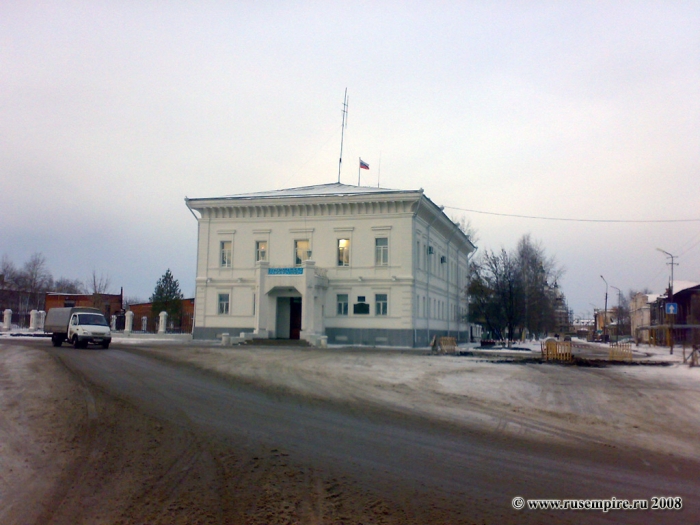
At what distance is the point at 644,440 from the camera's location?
10688mm

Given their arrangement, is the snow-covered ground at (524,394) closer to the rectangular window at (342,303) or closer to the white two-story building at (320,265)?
the white two-story building at (320,265)

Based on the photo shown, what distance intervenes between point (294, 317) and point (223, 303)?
6.20m

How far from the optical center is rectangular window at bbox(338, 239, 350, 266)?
45.8 metres

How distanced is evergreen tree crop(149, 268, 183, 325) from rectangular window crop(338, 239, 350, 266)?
27.9m

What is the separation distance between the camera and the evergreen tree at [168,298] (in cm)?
6650

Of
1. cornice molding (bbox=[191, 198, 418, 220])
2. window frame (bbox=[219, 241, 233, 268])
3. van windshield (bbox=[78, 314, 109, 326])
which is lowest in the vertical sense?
van windshield (bbox=[78, 314, 109, 326])

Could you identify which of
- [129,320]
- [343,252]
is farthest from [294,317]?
[129,320]

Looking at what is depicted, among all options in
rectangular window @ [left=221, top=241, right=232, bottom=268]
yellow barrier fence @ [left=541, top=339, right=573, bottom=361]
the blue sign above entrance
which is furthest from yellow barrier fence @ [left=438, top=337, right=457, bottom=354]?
rectangular window @ [left=221, top=241, right=232, bottom=268]

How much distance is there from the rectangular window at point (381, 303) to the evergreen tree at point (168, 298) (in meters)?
30.2

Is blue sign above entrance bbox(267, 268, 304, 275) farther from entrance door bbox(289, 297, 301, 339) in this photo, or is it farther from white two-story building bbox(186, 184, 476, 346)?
entrance door bbox(289, 297, 301, 339)

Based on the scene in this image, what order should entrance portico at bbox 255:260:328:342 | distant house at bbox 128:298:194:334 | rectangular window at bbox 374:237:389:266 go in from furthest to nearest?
1. distant house at bbox 128:298:194:334
2. rectangular window at bbox 374:237:389:266
3. entrance portico at bbox 255:260:328:342

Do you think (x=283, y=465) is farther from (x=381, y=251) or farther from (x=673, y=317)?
(x=673, y=317)

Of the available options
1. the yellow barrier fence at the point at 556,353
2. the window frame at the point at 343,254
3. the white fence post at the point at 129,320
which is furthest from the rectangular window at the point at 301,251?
the yellow barrier fence at the point at 556,353

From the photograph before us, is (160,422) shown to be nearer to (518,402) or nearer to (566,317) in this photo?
(518,402)
